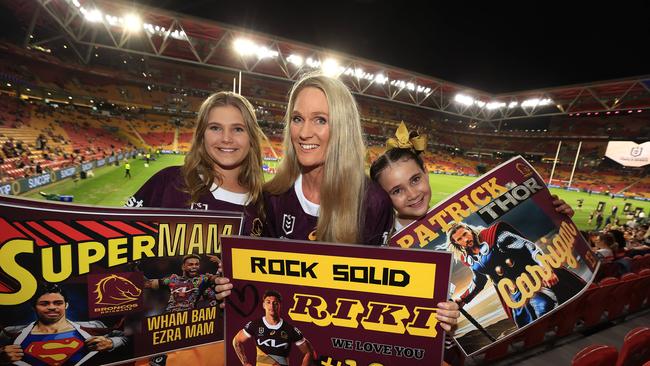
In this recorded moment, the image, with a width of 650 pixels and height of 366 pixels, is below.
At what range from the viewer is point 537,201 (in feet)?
8.33

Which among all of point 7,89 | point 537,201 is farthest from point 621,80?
point 7,89

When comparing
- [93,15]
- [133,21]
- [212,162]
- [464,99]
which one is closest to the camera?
[212,162]

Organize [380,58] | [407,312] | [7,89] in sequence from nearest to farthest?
[407,312] → [7,89] → [380,58]

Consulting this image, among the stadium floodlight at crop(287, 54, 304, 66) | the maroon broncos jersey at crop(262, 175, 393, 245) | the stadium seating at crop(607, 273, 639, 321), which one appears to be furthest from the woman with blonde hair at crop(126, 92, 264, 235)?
the stadium floodlight at crop(287, 54, 304, 66)

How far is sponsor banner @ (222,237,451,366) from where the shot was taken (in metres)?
1.52

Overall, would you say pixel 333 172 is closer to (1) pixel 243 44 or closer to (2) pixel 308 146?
(2) pixel 308 146

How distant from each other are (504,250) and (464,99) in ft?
158

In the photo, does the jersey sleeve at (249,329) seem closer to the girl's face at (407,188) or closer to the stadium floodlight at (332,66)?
the girl's face at (407,188)

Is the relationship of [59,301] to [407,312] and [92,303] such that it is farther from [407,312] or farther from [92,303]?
[407,312]

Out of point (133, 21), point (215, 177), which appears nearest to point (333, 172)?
point (215, 177)

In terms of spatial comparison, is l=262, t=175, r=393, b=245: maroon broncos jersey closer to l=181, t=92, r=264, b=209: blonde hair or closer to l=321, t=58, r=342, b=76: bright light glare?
l=181, t=92, r=264, b=209: blonde hair

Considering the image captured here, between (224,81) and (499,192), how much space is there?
159 feet

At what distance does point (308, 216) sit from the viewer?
2381 mm

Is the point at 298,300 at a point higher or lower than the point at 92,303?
higher
